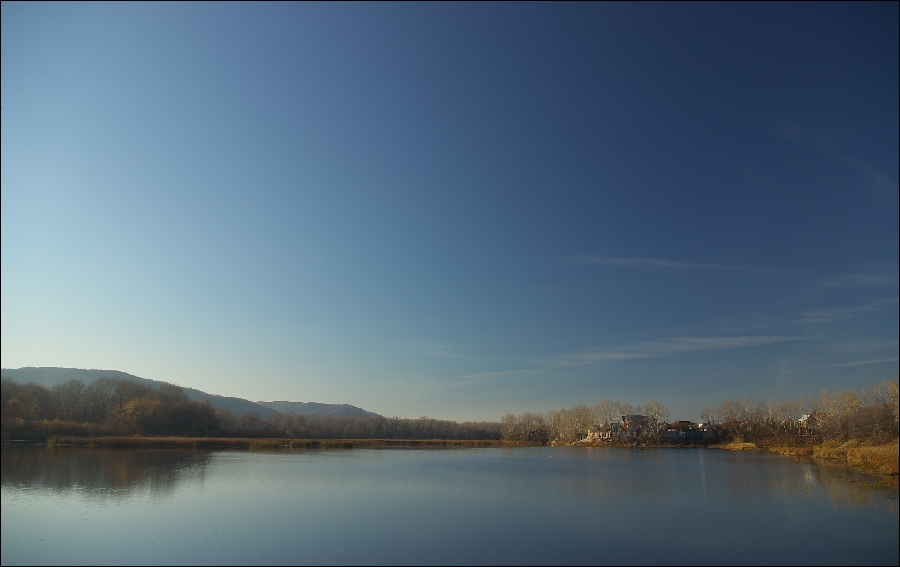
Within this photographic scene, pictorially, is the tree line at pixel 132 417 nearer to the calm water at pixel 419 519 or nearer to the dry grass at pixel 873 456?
the calm water at pixel 419 519

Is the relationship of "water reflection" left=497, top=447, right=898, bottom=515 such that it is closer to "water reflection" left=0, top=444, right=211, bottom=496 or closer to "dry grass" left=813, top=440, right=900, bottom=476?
"dry grass" left=813, top=440, right=900, bottom=476

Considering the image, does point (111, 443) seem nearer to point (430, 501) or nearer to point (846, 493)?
point (430, 501)

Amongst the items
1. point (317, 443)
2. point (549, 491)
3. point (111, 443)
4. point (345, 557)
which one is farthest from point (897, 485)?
point (317, 443)

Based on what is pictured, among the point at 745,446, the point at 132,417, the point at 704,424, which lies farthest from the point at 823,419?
the point at 132,417

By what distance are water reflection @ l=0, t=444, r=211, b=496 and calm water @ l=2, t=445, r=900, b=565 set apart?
0.14 meters

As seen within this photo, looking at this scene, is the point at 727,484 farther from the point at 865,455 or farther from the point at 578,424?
the point at 578,424

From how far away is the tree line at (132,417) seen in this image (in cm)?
2105

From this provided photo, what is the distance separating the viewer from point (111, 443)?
47688 millimetres

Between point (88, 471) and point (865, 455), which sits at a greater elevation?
point (88, 471)

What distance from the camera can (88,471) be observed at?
94.2ft

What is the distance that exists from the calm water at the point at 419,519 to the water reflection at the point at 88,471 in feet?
0.44

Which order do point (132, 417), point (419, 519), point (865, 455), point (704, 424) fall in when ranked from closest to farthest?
point (419, 519), point (865, 455), point (132, 417), point (704, 424)

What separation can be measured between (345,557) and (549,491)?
16.9 meters

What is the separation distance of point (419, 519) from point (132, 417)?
5073cm
